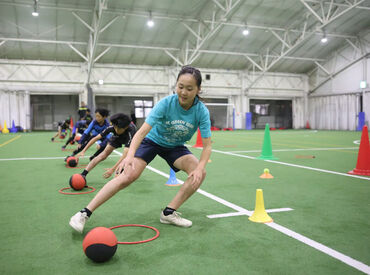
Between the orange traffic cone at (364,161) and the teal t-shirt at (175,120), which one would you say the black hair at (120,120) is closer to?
the teal t-shirt at (175,120)

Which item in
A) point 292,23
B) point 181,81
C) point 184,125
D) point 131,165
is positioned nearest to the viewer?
point 131,165

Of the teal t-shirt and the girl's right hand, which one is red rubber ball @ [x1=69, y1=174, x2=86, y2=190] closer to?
the teal t-shirt

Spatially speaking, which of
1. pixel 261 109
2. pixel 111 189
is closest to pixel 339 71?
pixel 261 109

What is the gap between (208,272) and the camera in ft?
8.18

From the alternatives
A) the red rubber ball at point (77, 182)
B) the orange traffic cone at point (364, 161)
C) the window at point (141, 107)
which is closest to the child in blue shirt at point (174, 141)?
the red rubber ball at point (77, 182)

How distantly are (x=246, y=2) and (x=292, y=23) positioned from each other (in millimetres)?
5502

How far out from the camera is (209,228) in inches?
139

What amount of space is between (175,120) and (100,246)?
4.90 ft

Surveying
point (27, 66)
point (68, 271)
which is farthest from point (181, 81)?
point (27, 66)

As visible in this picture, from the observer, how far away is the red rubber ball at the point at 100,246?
8.66ft

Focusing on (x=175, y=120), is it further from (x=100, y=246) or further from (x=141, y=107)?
(x=141, y=107)

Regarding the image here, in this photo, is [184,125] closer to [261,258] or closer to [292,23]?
[261,258]

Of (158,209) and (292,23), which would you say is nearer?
(158,209)

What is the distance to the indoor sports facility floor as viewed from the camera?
2.62 m
